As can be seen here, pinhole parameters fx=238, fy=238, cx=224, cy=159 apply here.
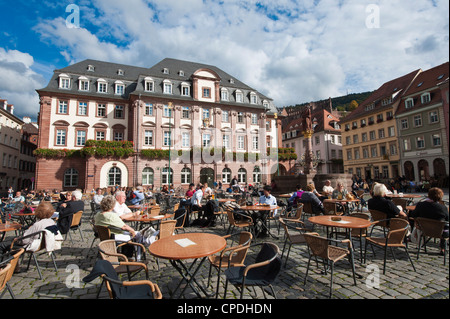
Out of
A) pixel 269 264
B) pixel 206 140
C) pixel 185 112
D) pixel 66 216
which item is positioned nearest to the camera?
pixel 269 264

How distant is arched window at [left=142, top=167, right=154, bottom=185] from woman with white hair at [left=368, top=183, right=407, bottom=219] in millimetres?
25100

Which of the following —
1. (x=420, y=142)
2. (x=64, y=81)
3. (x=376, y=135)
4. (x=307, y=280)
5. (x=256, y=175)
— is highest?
(x=64, y=81)

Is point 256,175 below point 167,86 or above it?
below

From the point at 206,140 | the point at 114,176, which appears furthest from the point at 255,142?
the point at 114,176

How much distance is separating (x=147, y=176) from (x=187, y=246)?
84.4ft

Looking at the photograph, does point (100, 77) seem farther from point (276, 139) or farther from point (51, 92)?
point (276, 139)

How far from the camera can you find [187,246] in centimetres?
340

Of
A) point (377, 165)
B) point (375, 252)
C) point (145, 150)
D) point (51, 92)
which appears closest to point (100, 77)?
point (51, 92)

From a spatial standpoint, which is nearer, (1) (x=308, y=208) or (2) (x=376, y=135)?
(1) (x=308, y=208)

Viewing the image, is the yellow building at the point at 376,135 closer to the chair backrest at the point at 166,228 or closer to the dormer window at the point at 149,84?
the dormer window at the point at 149,84

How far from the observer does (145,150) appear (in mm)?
27266

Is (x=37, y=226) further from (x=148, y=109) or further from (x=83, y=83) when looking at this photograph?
(x=83, y=83)

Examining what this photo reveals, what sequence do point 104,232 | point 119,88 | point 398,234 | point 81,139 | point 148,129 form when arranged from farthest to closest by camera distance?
point 119,88, point 148,129, point 81,139, point 104,232, point 398,234

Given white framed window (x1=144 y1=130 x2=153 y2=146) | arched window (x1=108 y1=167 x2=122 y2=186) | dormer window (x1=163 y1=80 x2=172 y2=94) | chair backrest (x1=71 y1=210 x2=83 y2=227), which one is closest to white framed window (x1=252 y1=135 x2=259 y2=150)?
dormer window (x1=163 y1=80 x2=172 y2=94)
